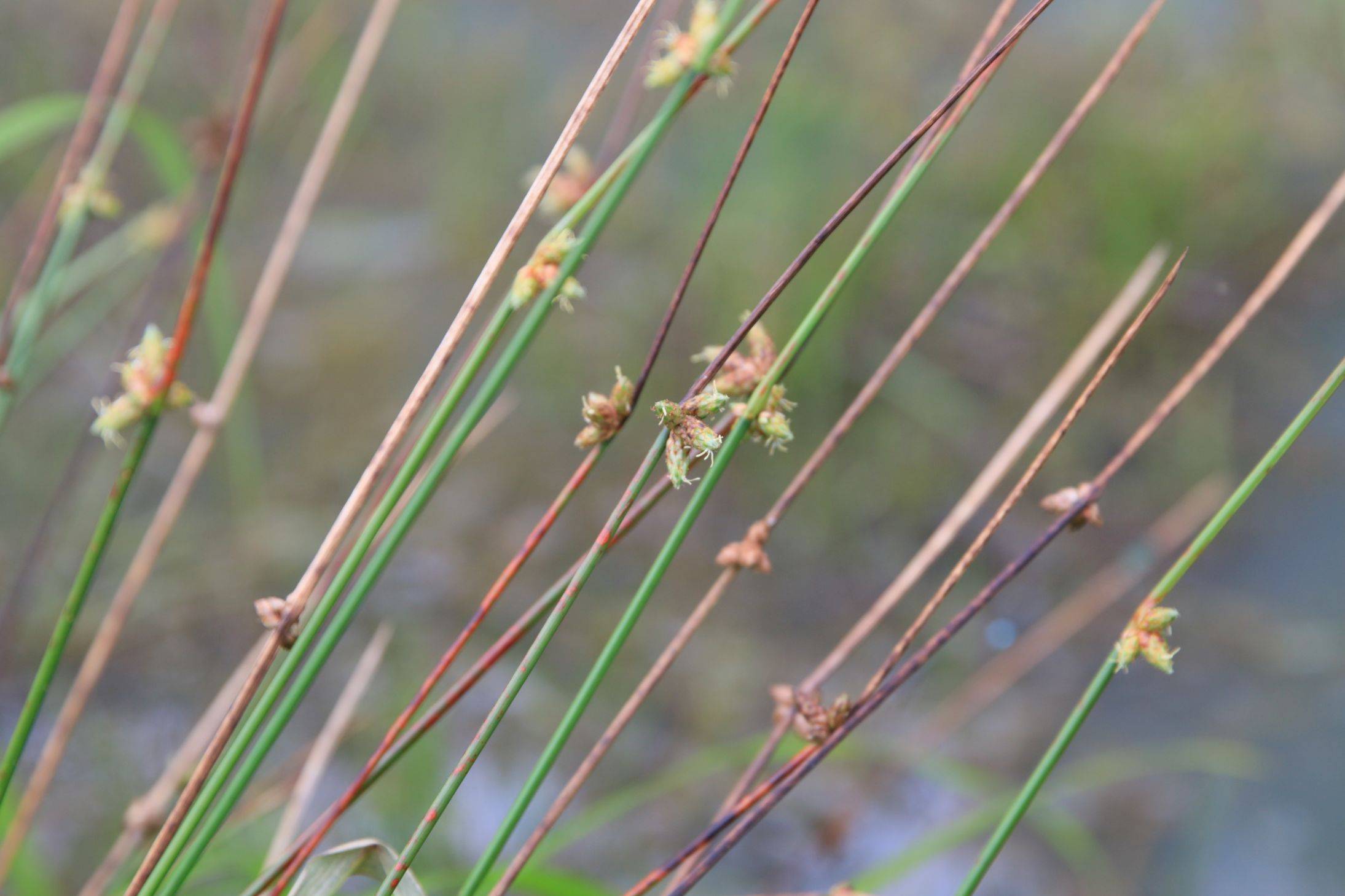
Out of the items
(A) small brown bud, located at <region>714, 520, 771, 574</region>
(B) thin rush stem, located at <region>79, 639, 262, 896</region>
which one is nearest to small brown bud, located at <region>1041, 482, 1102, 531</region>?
(A) small brown bud, located at <region>714, 520, 771, 574</region>

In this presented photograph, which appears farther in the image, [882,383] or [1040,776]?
[882,383]

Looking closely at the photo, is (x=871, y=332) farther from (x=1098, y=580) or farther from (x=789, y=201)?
(x=1098, y=580)

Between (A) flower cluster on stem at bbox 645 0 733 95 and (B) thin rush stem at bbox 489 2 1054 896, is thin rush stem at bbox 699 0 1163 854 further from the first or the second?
(A) flower cluster on stem at bbox 645 0 733 95

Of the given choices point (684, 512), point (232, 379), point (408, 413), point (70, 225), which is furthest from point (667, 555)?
point (70, 225)

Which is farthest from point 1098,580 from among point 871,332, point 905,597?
point 871,332

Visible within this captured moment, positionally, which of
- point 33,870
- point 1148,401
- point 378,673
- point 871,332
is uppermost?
point 1148,401

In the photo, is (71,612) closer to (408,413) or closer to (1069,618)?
(408,413)
